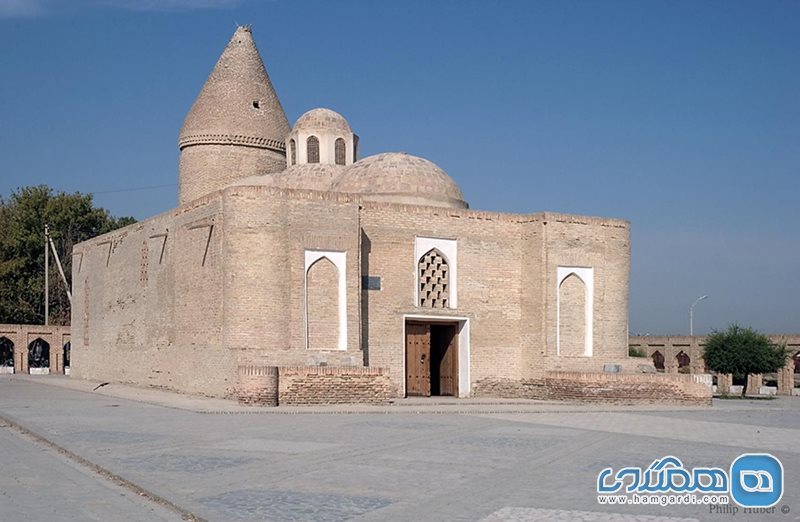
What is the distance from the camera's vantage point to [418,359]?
2356cm

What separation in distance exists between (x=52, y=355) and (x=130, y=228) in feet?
66.2

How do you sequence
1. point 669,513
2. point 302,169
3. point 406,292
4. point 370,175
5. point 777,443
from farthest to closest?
point 302,169 → point 370,175 → point 406,292 → point 777,443 → point 669,513

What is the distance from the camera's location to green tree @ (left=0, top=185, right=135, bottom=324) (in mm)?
49344

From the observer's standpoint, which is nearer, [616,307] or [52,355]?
[616,307]

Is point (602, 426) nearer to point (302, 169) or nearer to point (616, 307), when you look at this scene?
point (616, 307)

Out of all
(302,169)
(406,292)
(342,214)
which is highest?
(302,169)

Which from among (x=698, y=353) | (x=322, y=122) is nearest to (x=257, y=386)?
(x=322, y=122)

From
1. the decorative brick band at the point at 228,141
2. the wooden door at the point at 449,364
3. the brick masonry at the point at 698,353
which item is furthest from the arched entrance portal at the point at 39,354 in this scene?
the wooden door at the point at 449,364

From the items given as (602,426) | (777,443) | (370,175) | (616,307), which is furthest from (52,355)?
(777,443)

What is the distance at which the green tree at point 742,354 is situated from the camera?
31.3 m

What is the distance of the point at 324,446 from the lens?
38.0 ft

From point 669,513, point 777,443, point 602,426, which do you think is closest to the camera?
point 669,513

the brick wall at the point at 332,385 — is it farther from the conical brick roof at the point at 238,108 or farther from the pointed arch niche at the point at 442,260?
the conical brick roof at the point at 238,108

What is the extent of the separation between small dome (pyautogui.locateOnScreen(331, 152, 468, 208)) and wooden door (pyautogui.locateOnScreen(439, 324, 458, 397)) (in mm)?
3280
